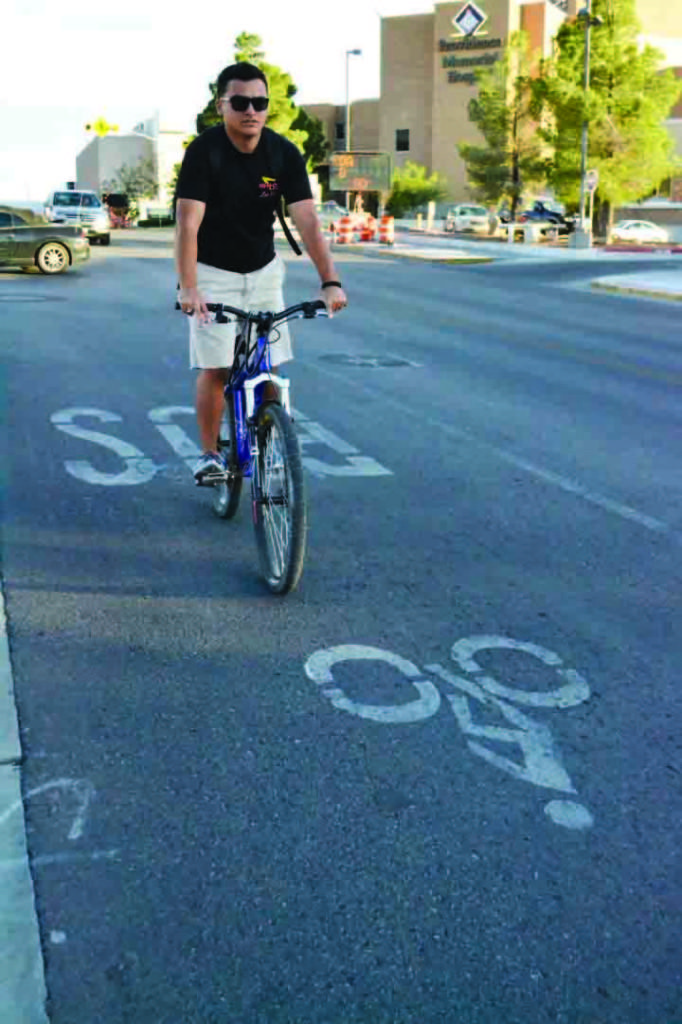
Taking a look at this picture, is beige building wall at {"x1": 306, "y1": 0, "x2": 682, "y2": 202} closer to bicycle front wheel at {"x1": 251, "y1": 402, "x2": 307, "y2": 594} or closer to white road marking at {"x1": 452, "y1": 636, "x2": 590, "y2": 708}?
bicycle front wheel at {"x1": 251, "y1": 402, "x2": 307, "y2": 594}

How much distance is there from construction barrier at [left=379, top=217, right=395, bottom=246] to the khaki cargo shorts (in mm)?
38515

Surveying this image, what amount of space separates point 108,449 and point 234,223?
9.07ft

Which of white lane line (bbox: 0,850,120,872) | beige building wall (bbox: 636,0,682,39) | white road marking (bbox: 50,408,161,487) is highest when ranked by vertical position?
beige building wall (bbox: 636,0,682,39)

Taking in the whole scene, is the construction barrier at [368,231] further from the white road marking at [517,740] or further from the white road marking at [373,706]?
the white road marking at [517,740]

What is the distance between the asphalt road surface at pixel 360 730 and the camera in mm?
2680

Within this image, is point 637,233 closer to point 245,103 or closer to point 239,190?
point 239,190

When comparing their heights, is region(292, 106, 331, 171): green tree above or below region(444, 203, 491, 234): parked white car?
above

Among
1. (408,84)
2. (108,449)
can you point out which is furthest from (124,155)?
(108,449)

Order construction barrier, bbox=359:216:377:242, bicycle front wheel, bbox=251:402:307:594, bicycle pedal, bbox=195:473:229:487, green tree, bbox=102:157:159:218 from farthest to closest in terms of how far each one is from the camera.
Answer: green tree, bbox=102:157:159:218 < construction barrier, bbox=359:216:377:242 < bicycle pedal, bbox=195:473:229:487 < bicycle front wheel, bbox=251:402:307:594

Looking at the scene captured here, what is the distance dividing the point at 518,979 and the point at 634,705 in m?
1.62

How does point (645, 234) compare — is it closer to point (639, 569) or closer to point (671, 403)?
point (671, 403)

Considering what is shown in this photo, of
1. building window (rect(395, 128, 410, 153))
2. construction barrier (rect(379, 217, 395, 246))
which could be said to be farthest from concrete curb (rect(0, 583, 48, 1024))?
building window (rect(395, 128, 410, 153))

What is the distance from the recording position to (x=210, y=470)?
604 cm

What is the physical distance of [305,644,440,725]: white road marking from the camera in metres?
3.95
